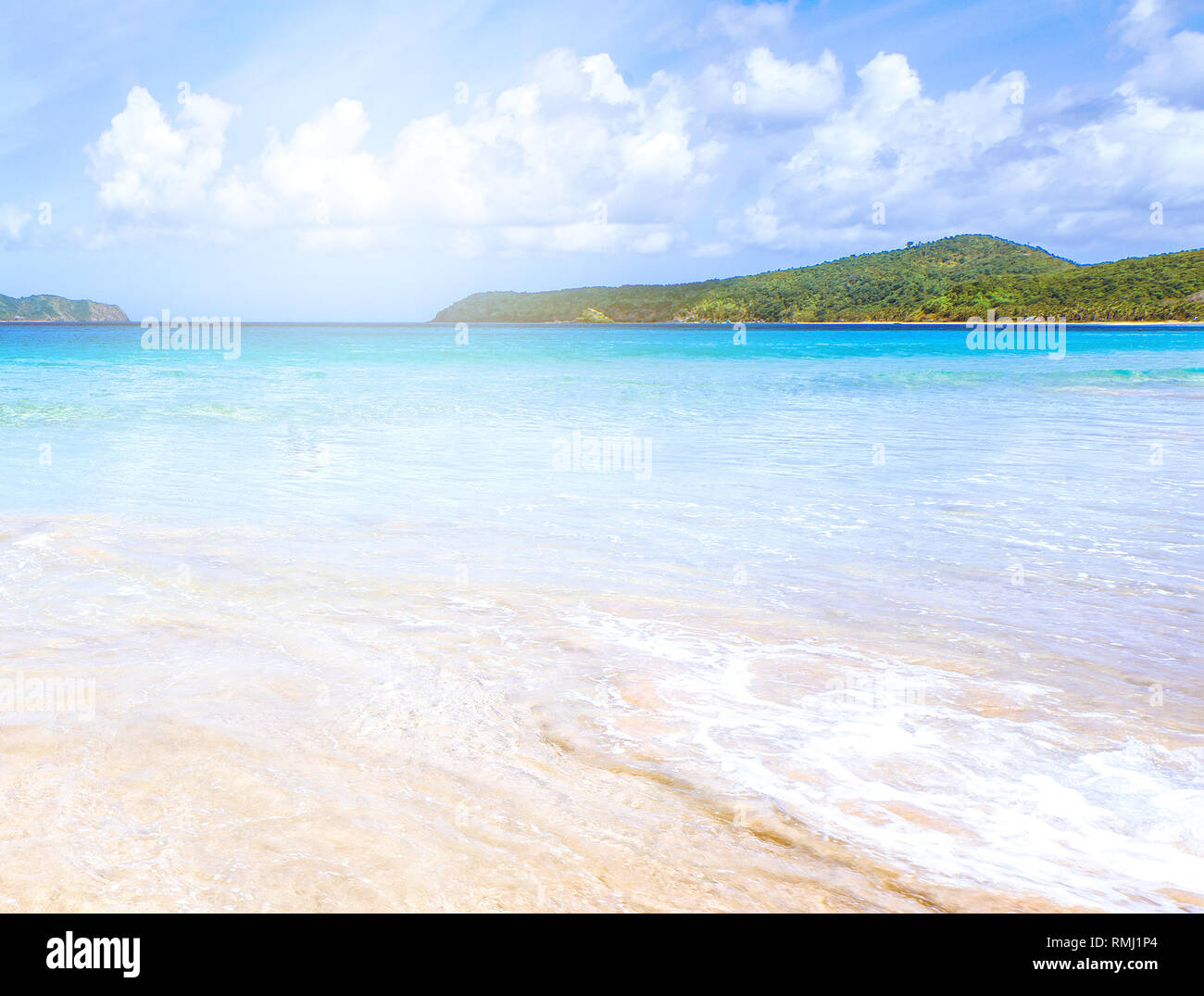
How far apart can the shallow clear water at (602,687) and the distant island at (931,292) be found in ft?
373

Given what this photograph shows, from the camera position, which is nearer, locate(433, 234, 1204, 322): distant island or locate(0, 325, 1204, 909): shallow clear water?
locate(0, 325, 1204, 909): shallow clear water

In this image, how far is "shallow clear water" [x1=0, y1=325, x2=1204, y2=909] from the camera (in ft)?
10.6

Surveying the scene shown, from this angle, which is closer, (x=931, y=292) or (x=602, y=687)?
(x=602, y=687)

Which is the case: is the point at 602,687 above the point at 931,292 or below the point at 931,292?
below

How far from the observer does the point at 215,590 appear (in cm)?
655

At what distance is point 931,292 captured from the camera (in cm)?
13475

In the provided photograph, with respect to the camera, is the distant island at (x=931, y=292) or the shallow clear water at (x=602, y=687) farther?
the distant island at (x=931, y=292)

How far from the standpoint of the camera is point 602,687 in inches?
193

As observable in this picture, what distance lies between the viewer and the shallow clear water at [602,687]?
10.6ft

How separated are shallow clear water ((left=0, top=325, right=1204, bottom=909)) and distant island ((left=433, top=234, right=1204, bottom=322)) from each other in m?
114

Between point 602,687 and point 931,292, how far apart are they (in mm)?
144153

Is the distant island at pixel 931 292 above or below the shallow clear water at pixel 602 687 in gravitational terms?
above

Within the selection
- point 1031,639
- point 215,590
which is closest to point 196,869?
point 215,590
